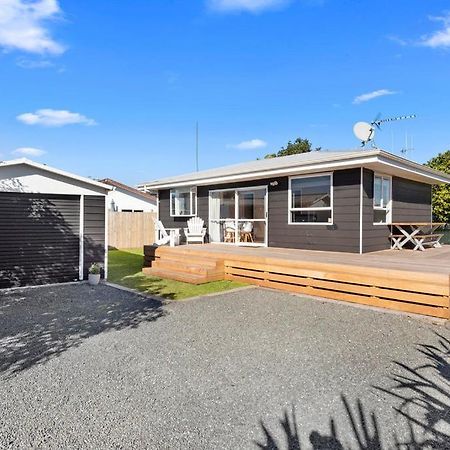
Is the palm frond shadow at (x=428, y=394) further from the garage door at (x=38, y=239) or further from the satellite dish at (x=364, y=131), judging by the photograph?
the satellite dish at (x=364, y=131)

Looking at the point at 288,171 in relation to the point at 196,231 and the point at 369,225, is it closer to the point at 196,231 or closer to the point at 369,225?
the point at 369,225

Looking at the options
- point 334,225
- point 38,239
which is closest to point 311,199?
point 334,225

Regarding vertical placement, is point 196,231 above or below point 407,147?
below

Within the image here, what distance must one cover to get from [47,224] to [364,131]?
8485 millimetres

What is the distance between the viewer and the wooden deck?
516 centimetres

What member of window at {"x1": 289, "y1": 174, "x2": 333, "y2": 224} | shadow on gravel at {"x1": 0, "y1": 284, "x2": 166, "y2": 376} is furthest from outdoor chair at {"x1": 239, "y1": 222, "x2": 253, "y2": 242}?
shadow on gravel at {"x1": 0, "y1": 284, "x2": 166, "y2": 376}

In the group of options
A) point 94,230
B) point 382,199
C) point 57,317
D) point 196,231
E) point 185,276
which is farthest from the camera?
point 196,231

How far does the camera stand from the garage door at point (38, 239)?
745 cm

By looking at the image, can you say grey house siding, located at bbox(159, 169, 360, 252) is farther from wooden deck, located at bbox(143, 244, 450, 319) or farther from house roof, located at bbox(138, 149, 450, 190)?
wooden deck, located at bbox(143, 244, 450, 319)

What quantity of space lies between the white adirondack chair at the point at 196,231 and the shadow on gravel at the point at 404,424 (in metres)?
9.27

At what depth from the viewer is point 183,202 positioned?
13453 mm

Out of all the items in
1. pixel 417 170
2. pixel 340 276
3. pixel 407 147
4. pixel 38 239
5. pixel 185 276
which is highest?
pixel 407 147

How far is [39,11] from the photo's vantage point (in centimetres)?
869

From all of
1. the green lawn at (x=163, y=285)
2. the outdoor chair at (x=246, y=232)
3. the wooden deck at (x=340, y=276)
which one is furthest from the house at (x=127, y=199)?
the wooden deck at (x=340, y=276)
